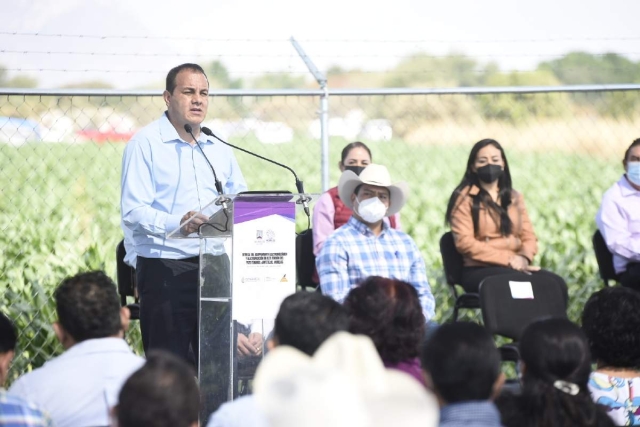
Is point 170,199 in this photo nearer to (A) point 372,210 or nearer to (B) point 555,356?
(A) point 372,210

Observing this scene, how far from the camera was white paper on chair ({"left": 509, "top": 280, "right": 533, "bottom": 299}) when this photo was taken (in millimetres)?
5930

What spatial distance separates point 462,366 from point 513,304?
292 centimetres

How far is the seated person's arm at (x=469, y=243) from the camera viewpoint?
257 inches

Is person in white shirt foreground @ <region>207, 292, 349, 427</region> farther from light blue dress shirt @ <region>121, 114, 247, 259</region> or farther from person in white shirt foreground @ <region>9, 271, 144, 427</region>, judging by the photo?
light blue dress shirt @ <region>121, 114, 247, 259</region>

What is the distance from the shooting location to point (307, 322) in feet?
11.5

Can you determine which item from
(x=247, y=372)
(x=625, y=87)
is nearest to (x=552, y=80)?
(x=625, y=87)

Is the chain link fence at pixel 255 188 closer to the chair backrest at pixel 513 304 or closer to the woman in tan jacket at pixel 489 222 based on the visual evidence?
the woman in tan jacket at pixel 489 222

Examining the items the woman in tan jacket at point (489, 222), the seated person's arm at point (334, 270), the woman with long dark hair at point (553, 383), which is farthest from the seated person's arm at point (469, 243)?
the woman with long dark hair at point (553, 383)

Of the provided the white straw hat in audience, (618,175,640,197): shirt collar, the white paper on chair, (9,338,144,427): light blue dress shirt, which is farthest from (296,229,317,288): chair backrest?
the white straw hat in audience

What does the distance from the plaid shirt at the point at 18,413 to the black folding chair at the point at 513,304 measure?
11.0 ft

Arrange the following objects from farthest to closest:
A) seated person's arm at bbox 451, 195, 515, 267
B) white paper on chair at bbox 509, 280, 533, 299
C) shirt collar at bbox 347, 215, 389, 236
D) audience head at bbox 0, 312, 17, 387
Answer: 1. seated person's arm at bbox 451, 195, 515, 267
2. white paper on chair at bbox 509, 280, 533, 299
3. shirt collar at bbox 347, 215, 389, 236
4. audience head at bbox 0, 312, 17, 387

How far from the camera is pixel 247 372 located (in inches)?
189

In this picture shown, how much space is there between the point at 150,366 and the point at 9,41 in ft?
15.3

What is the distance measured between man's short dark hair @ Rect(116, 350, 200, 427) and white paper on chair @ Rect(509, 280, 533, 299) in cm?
366
